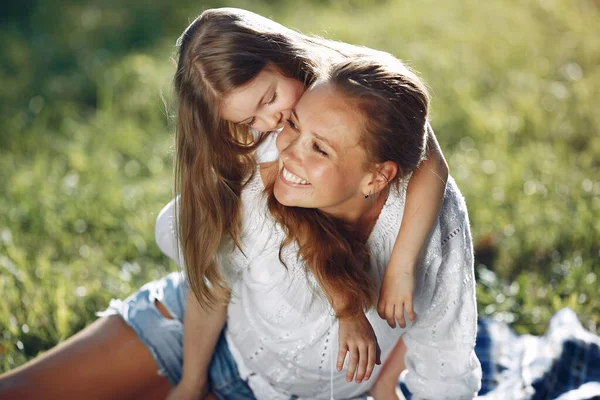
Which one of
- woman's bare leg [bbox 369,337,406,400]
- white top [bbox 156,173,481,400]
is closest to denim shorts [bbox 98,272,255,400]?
white top [bbox 156,173,481,400]

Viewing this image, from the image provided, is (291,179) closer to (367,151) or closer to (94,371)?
(367,151)

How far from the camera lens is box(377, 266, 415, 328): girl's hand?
1.87m

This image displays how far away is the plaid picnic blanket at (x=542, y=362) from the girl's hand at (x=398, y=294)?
28.4 inches

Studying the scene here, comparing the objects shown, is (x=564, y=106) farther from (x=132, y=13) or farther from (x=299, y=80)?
(x=132, y=13)

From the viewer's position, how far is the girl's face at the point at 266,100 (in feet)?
6.75

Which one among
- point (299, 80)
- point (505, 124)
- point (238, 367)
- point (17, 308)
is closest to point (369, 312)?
point (238, 367)

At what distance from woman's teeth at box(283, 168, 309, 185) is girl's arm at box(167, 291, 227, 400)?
0.53 meters

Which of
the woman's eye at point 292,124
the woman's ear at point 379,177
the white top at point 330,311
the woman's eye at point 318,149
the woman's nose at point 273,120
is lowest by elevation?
the white top at point 330,311

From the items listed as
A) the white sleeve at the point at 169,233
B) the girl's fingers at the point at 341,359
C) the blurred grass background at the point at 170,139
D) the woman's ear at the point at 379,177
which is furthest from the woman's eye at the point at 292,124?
the blurred grass background at the point at 170,139

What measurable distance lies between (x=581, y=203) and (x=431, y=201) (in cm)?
169

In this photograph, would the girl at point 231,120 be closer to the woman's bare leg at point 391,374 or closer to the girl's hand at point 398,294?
the girl's hand at point 398,294

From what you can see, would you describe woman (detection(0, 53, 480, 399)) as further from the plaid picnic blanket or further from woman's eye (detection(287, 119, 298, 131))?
the plaid picnic blanket

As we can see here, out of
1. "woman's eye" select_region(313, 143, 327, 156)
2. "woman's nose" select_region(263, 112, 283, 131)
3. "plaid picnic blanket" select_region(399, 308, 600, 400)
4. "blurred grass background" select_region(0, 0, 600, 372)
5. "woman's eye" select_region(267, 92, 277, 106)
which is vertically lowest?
"plaid picnic blanket" select_region(399, 308, 600, 400)

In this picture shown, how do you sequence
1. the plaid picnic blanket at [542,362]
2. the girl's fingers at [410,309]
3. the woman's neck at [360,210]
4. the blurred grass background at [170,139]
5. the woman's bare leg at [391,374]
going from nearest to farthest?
1. the girl's fingers at [410,309]
2. the woman's neck at [360,210]
3. the woman's bare leg at [391,374]
4. the plaid picnic blanket at [542,362]
5. the blurred grass background at [170,139]
